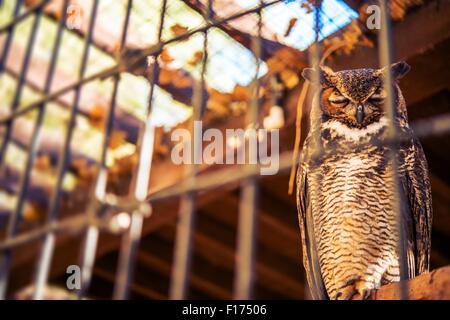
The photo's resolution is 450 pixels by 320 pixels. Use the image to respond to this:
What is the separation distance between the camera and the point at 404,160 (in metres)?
1.55

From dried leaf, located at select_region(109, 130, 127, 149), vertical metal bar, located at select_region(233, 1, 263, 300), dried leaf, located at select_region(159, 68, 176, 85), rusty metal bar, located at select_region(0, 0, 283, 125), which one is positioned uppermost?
dried leaf, located at select_region(159, 68, 176, 85)

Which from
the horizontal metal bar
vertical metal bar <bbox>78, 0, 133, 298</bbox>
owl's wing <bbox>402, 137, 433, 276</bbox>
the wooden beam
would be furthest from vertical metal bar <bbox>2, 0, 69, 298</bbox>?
the wooden beam

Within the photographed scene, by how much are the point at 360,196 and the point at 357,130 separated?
19 centimetres

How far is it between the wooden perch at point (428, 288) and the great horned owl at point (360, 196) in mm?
592

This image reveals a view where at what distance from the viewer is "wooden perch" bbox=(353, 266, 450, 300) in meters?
0.85

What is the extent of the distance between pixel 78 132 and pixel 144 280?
75cm

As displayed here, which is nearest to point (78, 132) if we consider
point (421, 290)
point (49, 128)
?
point (49, 128)

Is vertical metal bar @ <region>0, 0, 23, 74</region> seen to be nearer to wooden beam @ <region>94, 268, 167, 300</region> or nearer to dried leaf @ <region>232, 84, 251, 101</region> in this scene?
dried leaf @ <region>232, 84, 251, 101</region>

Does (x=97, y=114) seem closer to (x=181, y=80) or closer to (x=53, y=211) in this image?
(x=181, y=80)

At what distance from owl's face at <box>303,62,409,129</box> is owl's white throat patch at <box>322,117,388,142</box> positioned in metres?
0.01

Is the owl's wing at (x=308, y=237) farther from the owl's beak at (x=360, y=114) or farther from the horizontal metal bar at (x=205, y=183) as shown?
the horizontal metal bar at (x=205, y=183)

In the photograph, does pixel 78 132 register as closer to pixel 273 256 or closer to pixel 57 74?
pixel 57 74

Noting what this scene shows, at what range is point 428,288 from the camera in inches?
34.2
